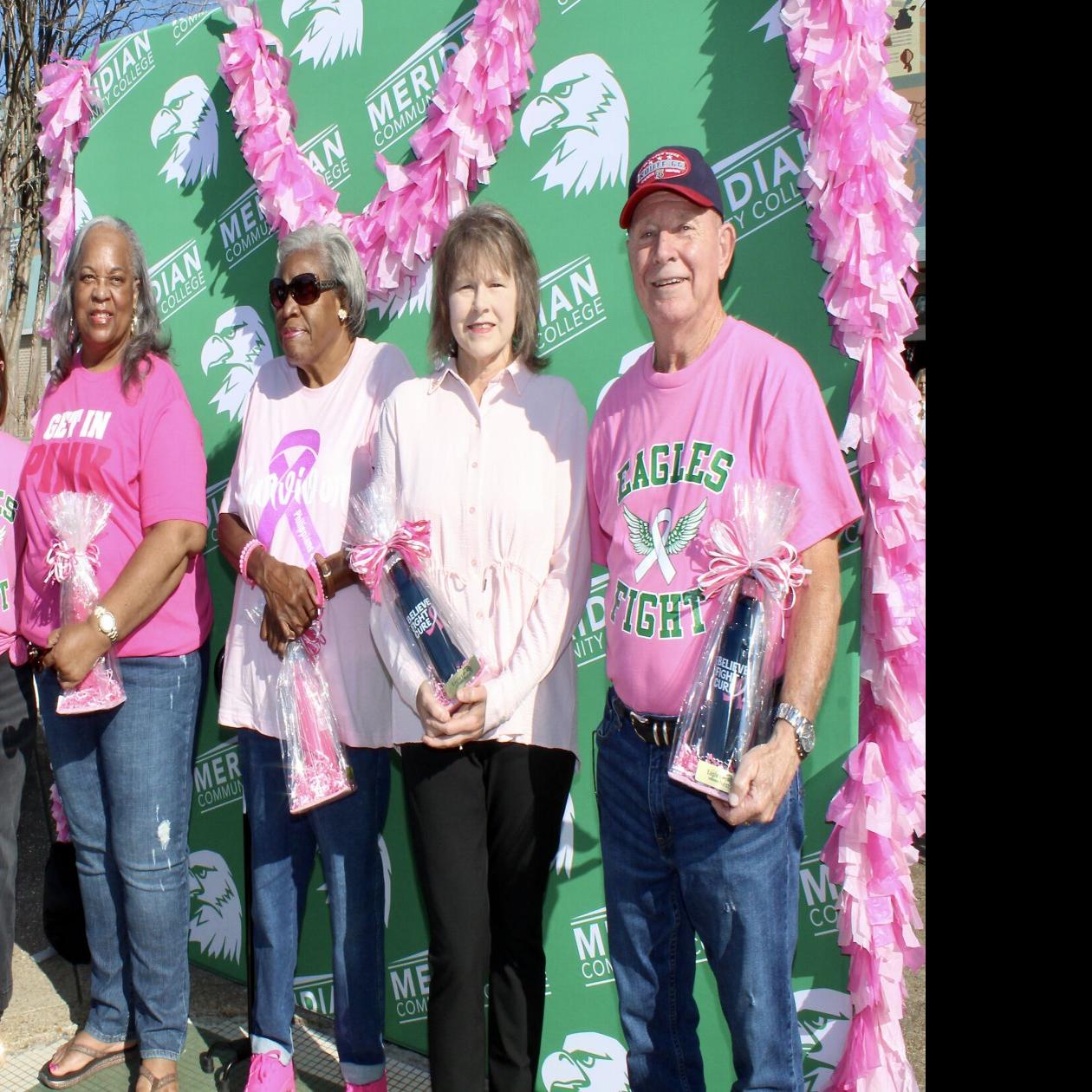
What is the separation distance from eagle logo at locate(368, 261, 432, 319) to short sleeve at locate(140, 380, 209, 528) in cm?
73

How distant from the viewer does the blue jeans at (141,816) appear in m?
3.01

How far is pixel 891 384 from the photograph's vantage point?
8.30 feet

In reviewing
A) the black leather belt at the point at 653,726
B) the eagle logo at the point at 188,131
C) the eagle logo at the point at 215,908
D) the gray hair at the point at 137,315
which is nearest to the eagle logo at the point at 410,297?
the gray hair at the point at 137,315

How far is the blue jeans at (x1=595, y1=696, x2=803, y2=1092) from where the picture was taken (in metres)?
2.06

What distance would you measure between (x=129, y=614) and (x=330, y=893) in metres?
0.91

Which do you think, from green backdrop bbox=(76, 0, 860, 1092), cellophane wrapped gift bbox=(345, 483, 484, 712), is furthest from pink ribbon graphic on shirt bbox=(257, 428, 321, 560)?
green backdrop bbox=(76, 0, 860, 1092)

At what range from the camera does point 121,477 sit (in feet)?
9.83

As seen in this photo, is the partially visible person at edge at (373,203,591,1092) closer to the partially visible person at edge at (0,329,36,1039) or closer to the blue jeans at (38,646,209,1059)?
the blue jeans at (38,646,209,1059)

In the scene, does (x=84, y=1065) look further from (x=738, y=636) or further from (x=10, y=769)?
(x=738, y=636)

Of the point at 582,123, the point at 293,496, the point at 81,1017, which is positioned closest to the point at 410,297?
the point at 582,123
